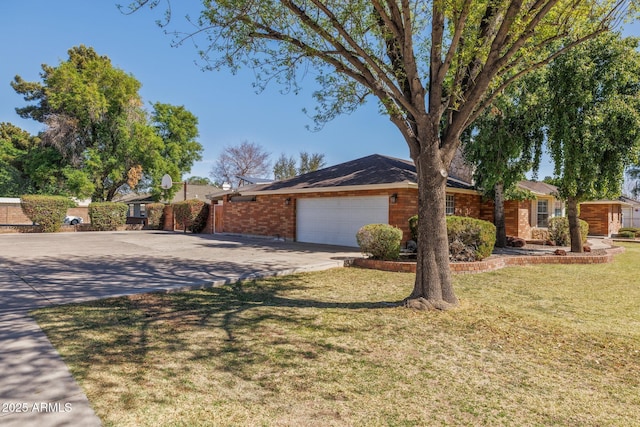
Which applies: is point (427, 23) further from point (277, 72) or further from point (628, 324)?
point (628, 324)

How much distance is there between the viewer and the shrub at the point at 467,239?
10289 millimetres

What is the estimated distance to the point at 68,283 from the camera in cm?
732

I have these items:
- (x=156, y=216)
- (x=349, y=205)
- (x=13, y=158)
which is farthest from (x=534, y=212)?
(x=13, y=158)

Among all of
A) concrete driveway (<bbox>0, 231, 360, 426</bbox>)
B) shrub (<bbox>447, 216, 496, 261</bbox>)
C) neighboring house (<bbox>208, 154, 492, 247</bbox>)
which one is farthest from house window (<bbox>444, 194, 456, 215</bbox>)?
concrete driveway (<bbox>0, 231, 360, 426</bbox>)

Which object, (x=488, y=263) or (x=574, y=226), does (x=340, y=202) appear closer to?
(x=488, y=263)

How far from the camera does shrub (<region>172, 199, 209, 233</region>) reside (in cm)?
2352

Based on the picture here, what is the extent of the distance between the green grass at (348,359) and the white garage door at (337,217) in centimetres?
754

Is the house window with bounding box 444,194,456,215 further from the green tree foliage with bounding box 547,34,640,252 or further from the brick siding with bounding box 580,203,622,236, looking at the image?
the brick siding with bounding box 580,203,622,236

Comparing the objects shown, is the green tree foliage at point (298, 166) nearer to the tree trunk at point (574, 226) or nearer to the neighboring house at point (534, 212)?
the neighboring house at point (534, 212)

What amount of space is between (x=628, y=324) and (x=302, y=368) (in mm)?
5028

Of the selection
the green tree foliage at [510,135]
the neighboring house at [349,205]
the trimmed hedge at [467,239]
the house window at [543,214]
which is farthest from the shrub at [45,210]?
the house window at [543,214]

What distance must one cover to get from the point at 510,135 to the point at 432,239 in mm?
9608

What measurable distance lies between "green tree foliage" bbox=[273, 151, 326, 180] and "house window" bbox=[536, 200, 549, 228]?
25283mm

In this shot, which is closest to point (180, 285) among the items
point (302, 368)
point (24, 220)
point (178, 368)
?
point (178, 368)
